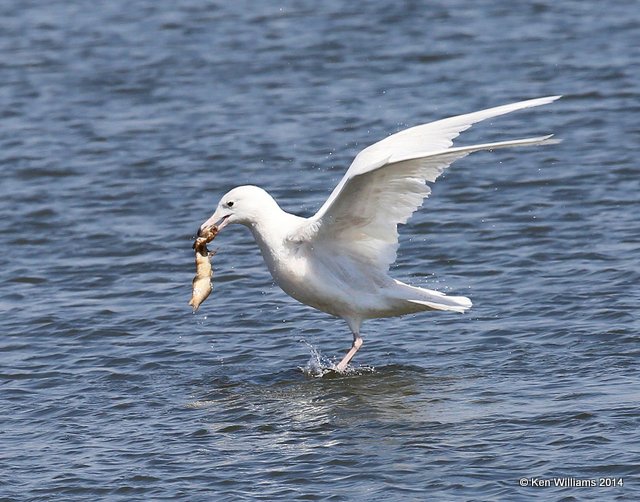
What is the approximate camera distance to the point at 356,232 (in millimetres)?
9789

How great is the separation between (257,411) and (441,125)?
2.25m

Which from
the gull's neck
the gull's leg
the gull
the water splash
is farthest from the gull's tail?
the gull's neck

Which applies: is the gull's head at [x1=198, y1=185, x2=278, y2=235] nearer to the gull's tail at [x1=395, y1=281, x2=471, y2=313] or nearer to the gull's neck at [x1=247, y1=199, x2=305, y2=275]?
the gull's neck at [x1=247, y1=199, x2=305, y2=275]

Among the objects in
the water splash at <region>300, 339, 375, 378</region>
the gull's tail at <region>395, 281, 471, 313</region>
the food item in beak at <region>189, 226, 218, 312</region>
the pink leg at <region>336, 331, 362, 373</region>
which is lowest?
the water splash at <region>300, 339, 375, 378</region>

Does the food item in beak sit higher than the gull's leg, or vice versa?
the food item in beak

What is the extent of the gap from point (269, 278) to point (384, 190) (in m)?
3.18

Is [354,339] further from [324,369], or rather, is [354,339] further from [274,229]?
[274,229]

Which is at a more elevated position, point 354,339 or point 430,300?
point 430,300

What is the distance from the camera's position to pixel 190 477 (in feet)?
27.0

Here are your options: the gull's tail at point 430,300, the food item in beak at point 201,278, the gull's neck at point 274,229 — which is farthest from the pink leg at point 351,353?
the food item in beak at point 201,278

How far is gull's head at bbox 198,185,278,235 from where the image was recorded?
9.80 metres

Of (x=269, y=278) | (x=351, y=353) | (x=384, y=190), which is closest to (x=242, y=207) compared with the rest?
(x=384, y=190)

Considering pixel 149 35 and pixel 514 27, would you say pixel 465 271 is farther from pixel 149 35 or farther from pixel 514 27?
pixel 149 35

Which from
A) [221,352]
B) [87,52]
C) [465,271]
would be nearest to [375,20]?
[87,52]
